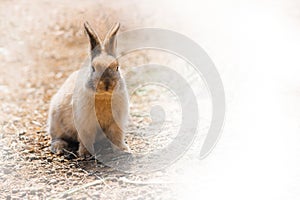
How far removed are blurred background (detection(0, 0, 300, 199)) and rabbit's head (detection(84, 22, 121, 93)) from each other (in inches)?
29.5

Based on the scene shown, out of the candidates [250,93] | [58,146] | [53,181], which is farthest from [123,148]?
[250,93]

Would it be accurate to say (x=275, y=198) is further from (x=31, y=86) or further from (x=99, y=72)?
(x=31, y=86)

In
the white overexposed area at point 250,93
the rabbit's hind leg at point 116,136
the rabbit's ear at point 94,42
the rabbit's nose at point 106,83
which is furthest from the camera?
the rabbit's hind leg at point 116,136

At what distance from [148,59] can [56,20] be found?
2418mm

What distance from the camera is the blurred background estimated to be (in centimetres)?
418

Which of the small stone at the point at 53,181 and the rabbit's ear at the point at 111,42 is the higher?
the rabbit's ear at the point at 111,42

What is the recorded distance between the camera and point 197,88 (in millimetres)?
6246

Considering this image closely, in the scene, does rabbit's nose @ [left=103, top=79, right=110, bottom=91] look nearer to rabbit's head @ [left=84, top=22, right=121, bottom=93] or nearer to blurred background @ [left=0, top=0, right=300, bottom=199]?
rabbit's head @ [left=84, top=22, right=121, bottom=93]

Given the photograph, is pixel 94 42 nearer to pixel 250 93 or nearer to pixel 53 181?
pixel 53 181

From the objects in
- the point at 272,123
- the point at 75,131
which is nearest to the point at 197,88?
the point at 272,123

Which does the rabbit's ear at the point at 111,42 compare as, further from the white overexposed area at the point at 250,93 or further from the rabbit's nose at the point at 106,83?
the white overexposed area at the point at 250,93

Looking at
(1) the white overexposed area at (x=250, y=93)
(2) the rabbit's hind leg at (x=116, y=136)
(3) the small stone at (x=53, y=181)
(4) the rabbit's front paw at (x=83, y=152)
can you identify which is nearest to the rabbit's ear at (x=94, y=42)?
(2) the rabbit's hind leg at (x=116, y=136)

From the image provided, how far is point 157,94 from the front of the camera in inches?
264

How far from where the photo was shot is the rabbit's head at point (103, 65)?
14.2 feet
